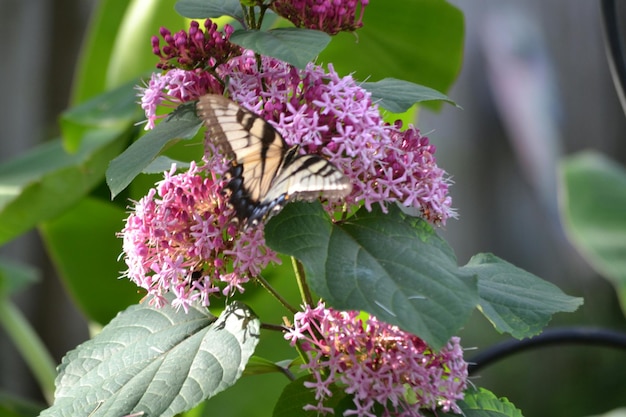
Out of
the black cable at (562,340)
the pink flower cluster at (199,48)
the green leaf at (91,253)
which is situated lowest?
the green leaf at (91,253)

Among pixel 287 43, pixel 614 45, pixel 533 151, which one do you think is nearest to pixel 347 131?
pixel 287 43

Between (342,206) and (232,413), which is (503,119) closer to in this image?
(232,413)

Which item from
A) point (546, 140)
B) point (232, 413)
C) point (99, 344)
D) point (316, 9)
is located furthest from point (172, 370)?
point (546, 140)

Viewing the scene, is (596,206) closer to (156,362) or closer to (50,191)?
(50,191)

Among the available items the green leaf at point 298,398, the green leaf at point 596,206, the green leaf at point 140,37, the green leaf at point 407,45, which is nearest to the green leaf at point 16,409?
the green leaf at point 140,37

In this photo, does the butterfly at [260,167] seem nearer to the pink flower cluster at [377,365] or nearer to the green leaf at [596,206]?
the pink flower cluster at [377,365]

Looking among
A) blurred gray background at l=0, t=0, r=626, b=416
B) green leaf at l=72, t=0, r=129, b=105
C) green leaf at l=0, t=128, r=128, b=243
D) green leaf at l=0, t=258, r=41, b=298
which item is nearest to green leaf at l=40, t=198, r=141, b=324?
green leaf at l=0, t=128, r=128, b=243

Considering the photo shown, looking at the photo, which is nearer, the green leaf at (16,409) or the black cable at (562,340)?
the black cable at (562,340)
